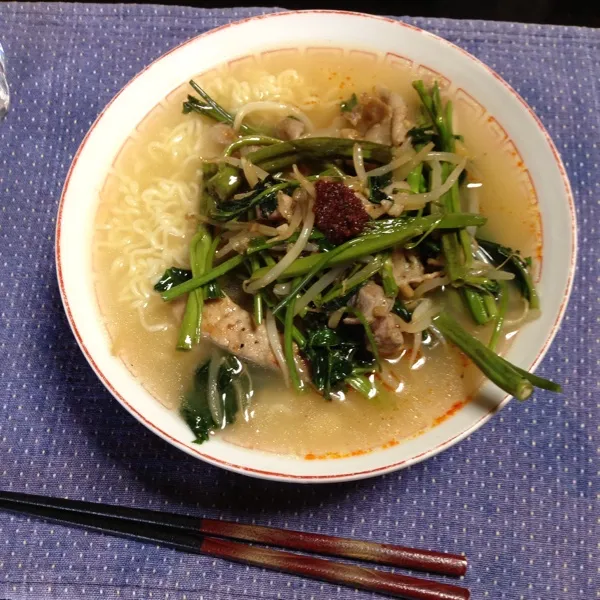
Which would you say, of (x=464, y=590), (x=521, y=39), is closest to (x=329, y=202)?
(x=464, y=590)

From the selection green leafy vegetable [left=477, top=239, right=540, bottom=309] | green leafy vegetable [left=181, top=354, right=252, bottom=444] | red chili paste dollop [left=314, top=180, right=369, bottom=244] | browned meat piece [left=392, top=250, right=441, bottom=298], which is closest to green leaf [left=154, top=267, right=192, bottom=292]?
green leafy vegetable [left=181, top=354, right=252, bottom=444]

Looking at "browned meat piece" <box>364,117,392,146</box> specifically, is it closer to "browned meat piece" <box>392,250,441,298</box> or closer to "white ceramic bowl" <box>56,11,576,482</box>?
"white ceramic bowl" <box>56,11,576,482</box>

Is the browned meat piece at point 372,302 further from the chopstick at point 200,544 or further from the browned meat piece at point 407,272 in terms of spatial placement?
the chopstick at point 200,544

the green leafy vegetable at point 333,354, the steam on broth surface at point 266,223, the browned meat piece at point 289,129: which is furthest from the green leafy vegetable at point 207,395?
the browned meat piece at point 289,129

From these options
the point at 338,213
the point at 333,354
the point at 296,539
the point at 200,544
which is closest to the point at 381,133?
the point at 338,213

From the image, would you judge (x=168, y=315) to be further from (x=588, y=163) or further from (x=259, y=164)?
(x=588, y=163)
